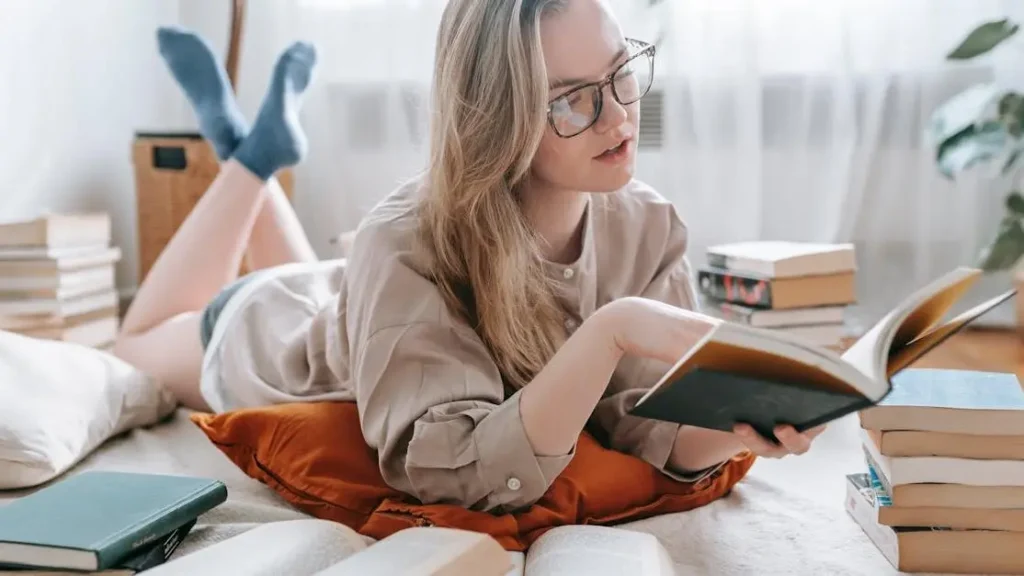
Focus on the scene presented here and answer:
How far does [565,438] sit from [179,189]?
5.47ft

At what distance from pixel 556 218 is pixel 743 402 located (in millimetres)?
473

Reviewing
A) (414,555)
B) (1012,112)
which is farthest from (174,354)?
(1012,112)

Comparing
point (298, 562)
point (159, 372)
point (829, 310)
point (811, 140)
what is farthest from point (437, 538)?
point (811, 140)

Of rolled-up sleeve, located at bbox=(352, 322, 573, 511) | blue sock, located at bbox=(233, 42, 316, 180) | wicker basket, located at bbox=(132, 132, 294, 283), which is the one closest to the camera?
rolled-up sleeve, located at bbox=(352, 322, 573, 511)

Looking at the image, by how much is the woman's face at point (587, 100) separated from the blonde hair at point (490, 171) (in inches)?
1.0

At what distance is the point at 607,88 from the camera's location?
1144mm

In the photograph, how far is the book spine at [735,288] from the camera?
Result: 194 cm

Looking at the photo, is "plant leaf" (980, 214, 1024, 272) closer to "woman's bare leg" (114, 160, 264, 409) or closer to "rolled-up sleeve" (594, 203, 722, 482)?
"rolled-up sleeve" (594, 203, 722, 482)

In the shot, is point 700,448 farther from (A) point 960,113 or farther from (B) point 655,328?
(A) point 960,113

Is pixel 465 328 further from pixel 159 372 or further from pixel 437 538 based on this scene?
pixel 159 372

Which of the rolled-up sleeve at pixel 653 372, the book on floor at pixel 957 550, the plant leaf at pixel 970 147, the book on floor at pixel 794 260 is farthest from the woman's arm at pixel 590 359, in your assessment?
the plant leaf at pixel 970 147

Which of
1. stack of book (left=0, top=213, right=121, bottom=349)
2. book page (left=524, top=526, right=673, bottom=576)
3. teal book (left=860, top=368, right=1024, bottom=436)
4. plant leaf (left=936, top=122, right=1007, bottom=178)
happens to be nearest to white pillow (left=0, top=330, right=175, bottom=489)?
stack of book (left=0, top=213, right=121, bottom=349)

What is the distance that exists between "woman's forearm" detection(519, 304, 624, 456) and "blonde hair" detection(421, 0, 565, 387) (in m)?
0.15

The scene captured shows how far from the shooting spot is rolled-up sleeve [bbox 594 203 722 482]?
1.24 m
